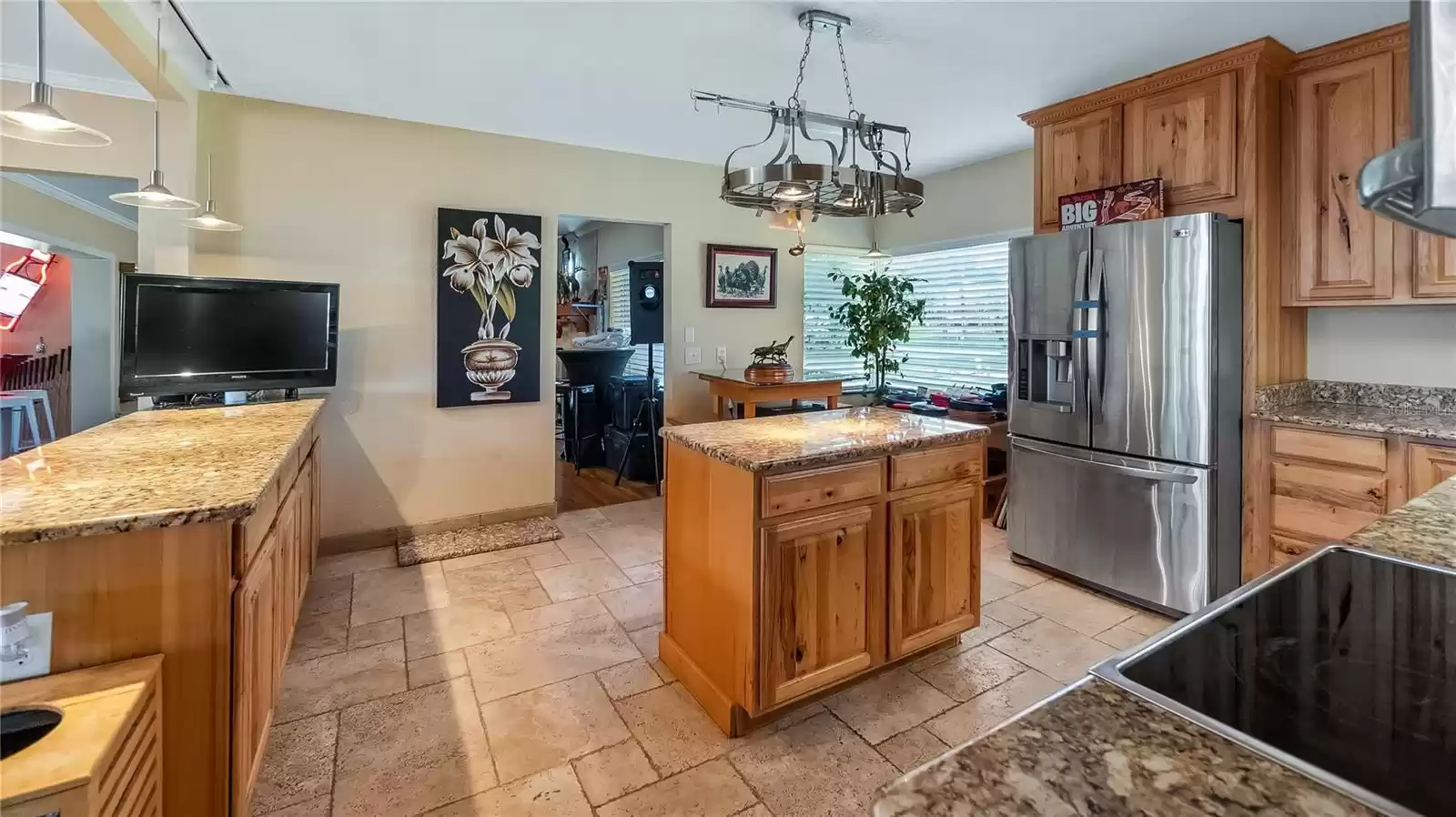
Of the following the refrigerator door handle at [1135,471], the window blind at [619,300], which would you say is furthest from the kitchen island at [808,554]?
the window blind at [619,300]

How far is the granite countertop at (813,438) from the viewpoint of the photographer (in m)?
2.00

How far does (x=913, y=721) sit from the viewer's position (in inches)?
83.1

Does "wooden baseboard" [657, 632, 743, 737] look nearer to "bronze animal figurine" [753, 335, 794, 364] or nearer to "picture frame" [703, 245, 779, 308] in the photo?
"bronze animal figurine" [753, 335, 794, 364]

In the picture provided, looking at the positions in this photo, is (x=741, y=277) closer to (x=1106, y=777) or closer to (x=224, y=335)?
(x=224, y=335)

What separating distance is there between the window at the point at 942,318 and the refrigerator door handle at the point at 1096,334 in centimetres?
141

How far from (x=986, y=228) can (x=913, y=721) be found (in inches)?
142

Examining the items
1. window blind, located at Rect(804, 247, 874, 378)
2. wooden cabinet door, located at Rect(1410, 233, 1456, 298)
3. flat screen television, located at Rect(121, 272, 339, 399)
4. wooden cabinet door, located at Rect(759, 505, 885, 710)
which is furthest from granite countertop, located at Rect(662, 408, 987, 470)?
window blind, located at Rect(804, 247, 874, 378)

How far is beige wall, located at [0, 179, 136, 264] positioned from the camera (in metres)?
3.90

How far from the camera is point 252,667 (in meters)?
1.60

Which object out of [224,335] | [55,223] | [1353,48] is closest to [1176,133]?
[1353,48]

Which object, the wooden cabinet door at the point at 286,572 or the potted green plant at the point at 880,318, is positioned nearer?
the wooden cabinet door at the point at 286,572

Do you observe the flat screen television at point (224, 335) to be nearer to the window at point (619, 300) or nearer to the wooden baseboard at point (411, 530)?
the wooden baseboard at point (411, 530)

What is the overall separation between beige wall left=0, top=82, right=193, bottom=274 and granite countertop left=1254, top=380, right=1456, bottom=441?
507 cm

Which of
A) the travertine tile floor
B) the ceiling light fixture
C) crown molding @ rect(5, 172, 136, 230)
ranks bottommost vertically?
the travertine tile floor
